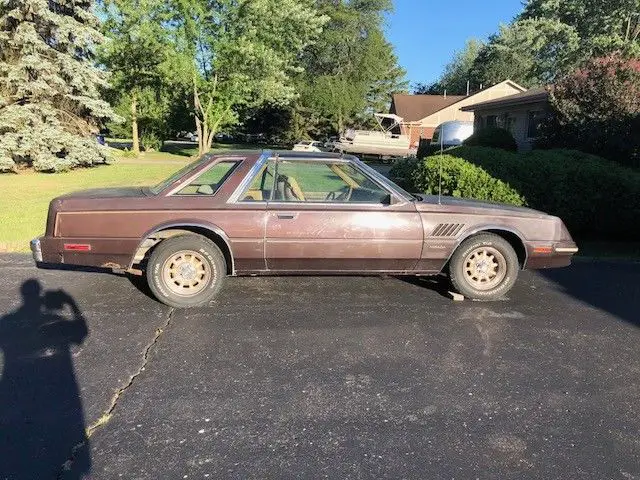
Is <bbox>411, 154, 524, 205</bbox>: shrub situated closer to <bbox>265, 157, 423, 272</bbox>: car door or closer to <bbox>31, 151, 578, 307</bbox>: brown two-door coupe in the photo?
<bbox>31, 151, 578, 307</bbox>: brown two-door coupe

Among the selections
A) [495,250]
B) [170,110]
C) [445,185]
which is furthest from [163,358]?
[170,110]

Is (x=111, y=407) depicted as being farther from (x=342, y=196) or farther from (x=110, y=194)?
(x=342, y=196)

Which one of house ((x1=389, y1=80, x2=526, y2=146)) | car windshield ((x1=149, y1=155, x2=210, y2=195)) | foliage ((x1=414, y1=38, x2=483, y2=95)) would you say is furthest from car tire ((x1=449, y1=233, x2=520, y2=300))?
foliage ((x1=414, y1=38, x2=483, y2=95))

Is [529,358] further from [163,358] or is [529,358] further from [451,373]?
[163,358]

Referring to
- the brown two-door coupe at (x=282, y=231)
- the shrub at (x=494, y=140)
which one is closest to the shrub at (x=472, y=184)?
the brown two-door coupe at (x=282, y=231)

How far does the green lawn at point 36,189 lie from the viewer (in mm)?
8152

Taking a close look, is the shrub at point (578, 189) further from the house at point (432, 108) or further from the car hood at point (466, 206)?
the house at point (432, 108)

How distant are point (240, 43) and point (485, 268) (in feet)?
77.6

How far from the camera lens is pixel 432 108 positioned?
170 ft

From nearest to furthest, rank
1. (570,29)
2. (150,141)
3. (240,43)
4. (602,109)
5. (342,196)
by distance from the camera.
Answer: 1. (342,196)
2. (602,109)
3. (240,43)
4. (570,29)
5. (150,141)

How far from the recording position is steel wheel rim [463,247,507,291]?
5449 millimetres

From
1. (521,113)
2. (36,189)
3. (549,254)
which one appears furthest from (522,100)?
(549,254)

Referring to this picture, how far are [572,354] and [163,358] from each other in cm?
315

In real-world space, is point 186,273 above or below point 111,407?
above
